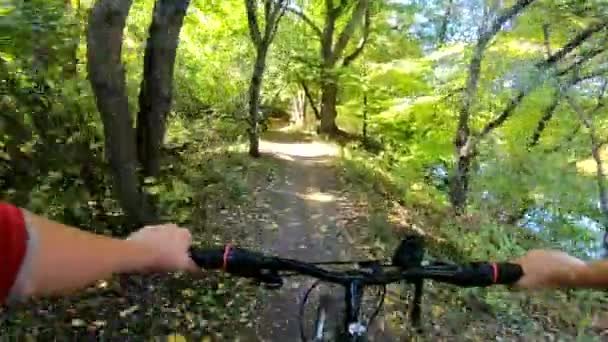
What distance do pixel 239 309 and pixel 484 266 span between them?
5.49 meters

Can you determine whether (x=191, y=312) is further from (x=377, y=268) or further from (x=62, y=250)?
(x=62, y=250)

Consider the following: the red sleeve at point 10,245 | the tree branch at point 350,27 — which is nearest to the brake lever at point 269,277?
the red sleeve at point 10,245

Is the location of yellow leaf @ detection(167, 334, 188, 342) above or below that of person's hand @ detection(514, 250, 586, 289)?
below

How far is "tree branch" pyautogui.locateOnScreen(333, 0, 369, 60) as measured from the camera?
67.7ft

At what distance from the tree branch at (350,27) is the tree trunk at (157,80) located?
1418 cm

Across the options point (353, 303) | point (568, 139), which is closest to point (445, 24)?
point (568, 139)

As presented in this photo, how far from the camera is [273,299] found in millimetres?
7301

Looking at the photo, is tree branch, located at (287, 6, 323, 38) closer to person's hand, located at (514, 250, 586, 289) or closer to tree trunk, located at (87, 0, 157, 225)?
tree trunk, located at (87, 0, 157, 225)

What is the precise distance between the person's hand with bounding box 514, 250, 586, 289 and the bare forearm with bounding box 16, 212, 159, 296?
1.06 metres

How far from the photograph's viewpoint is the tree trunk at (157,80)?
22.7ft

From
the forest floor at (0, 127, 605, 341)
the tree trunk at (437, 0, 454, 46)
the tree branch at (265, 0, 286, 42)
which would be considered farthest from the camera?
the tree trunk at (437, 0, 454, 46)

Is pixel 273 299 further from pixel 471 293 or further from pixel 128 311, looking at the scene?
pixel 471 293

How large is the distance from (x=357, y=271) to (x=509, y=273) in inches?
16.8

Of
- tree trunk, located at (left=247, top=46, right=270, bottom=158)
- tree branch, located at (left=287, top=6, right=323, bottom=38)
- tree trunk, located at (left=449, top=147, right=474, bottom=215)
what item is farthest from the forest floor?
tree branch, located at (left=287, top=6, right=323, bottom=38)
